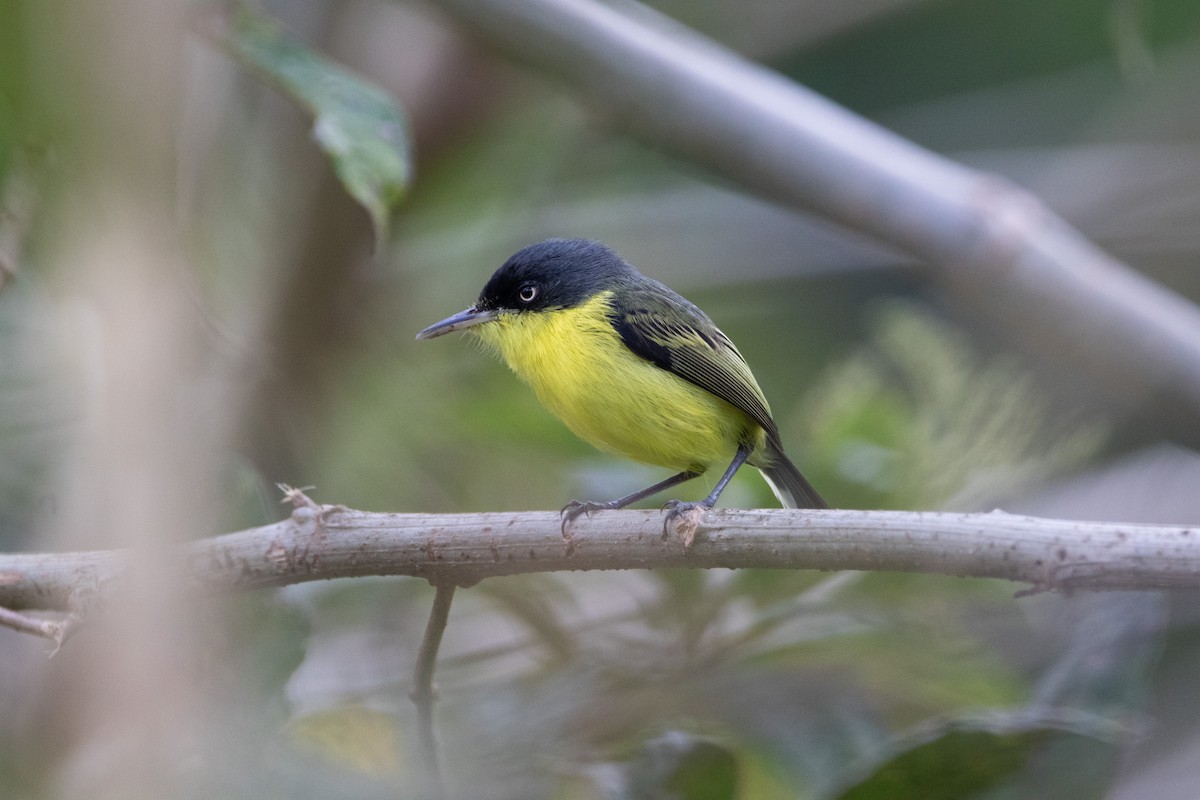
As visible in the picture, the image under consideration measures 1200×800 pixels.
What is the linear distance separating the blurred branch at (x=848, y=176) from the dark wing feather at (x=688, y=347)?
0.38 meters

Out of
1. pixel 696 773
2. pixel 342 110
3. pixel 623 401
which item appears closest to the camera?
pixel 696 773

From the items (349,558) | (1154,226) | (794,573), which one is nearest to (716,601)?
(794,573)

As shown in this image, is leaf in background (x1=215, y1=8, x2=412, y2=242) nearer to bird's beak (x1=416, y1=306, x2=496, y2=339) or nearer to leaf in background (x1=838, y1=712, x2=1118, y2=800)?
bird's beak (x1=416, y1=306, x2=496, y2=339)

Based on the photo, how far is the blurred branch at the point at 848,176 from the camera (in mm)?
2857

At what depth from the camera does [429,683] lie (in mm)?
2000

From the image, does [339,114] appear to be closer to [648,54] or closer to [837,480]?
[648,54]

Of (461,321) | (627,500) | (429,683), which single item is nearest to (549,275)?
(461,321)

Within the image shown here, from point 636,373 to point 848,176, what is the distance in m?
0.71

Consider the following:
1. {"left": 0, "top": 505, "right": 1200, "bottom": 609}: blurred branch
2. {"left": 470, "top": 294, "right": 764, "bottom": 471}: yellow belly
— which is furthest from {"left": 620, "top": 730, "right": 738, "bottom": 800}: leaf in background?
{"left": 470, "top": 294, "right": 764, "bottom": 471}: yellow belly

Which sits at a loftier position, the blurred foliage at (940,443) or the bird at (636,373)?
the blurred foliage at (940,443)

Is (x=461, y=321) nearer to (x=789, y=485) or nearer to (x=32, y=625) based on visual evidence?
(x=789, y=485)

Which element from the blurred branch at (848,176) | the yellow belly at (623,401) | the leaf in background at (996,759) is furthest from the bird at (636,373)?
the leaf in background at (996,759)

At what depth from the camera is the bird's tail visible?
2.97m

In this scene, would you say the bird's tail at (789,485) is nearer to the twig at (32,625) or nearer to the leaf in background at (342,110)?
the leaf in background at (342,110)
